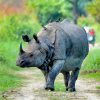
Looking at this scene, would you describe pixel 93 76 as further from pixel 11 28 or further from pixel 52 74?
pixel 11 28

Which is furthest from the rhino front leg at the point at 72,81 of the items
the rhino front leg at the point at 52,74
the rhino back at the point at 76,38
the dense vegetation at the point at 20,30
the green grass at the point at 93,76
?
the green grass at the point at 93,76

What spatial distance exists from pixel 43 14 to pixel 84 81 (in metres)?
34.0

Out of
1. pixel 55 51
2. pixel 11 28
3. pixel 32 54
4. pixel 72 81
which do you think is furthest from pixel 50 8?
pixel 32 54

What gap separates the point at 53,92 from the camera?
13789mm

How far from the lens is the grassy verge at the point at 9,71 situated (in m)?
15.8

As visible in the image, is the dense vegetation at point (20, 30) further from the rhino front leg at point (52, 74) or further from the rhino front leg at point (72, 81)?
the rhino front leg at point (72, 81)

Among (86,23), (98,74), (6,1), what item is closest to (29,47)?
(98,74)

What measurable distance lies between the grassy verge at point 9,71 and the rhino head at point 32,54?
888 mm

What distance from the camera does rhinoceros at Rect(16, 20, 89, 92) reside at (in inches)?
544

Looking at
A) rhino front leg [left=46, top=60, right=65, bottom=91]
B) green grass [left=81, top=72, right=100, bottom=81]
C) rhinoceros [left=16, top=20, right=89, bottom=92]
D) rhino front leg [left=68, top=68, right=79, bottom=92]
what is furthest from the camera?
green grass [left=81, top=72, right=100, bottom=81]

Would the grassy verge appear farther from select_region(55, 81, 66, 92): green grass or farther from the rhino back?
the rhino back

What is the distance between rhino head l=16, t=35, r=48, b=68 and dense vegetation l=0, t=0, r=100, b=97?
1.13 meters

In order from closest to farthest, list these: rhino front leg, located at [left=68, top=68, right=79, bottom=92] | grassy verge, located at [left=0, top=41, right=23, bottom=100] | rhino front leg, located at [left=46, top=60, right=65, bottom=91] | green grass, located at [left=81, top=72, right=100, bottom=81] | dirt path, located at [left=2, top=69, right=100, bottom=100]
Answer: dirt path, located at [left=2, top=69, right=100, bottom=100]
rhino front leg, located at [left=46, top=60, right=65, bottom=91]
rhino front leg, located at [left=68, top=68, right=79, bottom=92]
grassy verge, located at [left=0, top=41, right=23, bottom=100]
green grass, located at [left=81, top=72, right=100, bottom=81]

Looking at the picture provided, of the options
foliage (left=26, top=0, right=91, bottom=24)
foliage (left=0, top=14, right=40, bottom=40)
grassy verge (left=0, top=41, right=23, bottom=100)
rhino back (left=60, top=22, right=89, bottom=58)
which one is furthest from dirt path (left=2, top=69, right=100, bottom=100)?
foliage (left=26, top=0, right=91, bottom=24)
